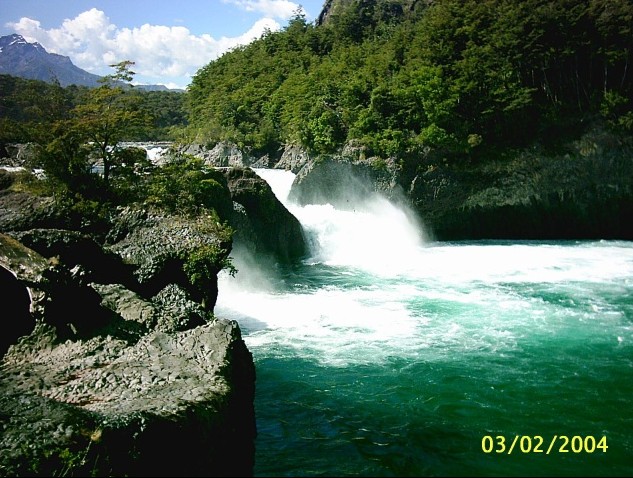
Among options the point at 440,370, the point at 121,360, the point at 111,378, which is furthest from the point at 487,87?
the point at 111,378

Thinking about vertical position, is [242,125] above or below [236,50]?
below

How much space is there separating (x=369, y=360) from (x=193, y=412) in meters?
5.20

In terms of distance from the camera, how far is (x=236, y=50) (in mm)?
51594

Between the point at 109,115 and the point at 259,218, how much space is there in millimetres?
7257

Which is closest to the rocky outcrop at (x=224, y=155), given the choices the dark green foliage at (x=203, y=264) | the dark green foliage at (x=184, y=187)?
the dark green foliage at (x=184, y=187)

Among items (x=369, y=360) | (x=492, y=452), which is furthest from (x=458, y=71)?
(x=492, y=452)

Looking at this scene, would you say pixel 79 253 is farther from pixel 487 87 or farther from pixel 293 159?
pixel 487 87

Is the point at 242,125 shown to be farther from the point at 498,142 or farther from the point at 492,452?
the point at 492,452

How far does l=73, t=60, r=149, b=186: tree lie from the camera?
480 inches

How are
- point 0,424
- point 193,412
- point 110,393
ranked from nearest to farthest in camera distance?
point 0,424, point 193,412, point 110,393

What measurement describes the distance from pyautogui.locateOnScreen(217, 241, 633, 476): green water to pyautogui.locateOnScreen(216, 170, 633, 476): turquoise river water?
31mm

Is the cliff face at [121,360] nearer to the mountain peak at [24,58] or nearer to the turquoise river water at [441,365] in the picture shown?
the turquoise river water at [441,365]

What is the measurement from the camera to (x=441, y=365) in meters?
9.79

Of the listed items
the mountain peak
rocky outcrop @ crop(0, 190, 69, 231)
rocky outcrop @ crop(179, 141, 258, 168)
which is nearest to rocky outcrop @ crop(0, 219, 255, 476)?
rocky outcrop @ crop(0, 190, 69, 231)
